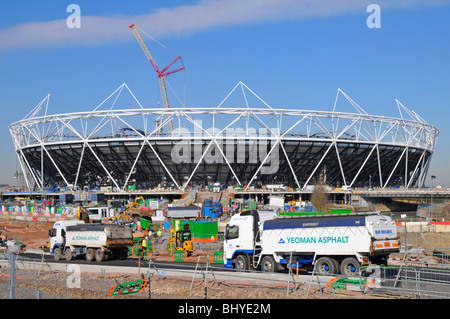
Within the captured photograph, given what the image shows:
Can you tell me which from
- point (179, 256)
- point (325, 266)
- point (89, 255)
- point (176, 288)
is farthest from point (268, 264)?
point (89, 255)

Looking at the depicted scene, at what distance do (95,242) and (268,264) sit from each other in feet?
39.7

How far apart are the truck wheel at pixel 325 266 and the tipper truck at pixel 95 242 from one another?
1360 cm

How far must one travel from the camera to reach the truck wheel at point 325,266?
66.2ft

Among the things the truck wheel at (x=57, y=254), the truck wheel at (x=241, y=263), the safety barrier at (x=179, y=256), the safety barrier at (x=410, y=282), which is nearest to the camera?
the safety barrier at (x=410, y=282)

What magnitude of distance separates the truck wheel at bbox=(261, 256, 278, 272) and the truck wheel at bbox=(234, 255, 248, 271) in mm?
865

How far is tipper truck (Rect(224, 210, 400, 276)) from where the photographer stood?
19734 millimetres

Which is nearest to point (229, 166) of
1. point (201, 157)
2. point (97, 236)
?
point (201, 157)

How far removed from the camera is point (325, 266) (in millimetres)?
20656

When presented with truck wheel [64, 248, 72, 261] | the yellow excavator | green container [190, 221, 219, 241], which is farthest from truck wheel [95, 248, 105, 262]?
green container [190, 221, 219, 241]

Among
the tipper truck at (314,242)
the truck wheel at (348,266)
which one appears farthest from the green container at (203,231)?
the truck wheel at (348,266)

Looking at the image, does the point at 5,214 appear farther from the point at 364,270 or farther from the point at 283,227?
the point at 364,270

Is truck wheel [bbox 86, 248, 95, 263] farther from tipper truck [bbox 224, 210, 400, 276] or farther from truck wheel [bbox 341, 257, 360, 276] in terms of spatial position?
truck wheel [bbox 341, 257, 360, 276]

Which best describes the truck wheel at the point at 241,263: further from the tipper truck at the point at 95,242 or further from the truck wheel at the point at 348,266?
the tipper truck at the point at 95,242
